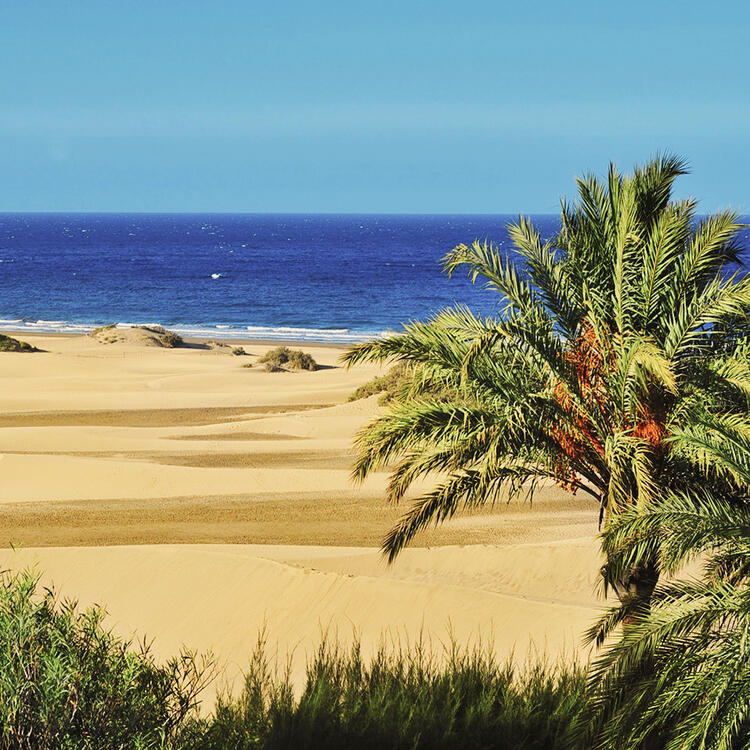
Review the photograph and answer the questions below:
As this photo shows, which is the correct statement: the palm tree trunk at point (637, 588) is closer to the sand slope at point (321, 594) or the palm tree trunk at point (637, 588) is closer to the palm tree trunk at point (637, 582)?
the palm tree trunk at point (637, 582)

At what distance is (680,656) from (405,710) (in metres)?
2.80

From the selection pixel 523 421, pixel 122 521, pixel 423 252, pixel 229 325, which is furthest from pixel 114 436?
pixel 423 252

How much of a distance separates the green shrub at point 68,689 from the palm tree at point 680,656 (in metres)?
3.07

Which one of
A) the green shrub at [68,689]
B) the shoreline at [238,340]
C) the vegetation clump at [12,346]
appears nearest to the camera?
the green shrub at [68,689]

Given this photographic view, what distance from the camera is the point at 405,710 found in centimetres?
931

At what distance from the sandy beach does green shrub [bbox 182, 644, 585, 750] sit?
2.08 m

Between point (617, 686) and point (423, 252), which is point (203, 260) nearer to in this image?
point (423, 252)

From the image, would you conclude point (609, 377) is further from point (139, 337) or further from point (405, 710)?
point (139, 337)

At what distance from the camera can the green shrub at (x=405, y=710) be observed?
871cm

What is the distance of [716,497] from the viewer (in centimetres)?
948

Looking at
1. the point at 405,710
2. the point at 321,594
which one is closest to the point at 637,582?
the point at 405,710

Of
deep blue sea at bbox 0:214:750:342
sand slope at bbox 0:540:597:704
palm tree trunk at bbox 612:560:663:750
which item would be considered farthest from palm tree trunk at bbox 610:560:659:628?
deep blue sea at bbox 0:214:750:342

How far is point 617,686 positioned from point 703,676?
2.57 ft

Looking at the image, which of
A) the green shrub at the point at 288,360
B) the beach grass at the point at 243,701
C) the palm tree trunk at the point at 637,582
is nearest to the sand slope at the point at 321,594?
the beach grass at the point at 243,701
